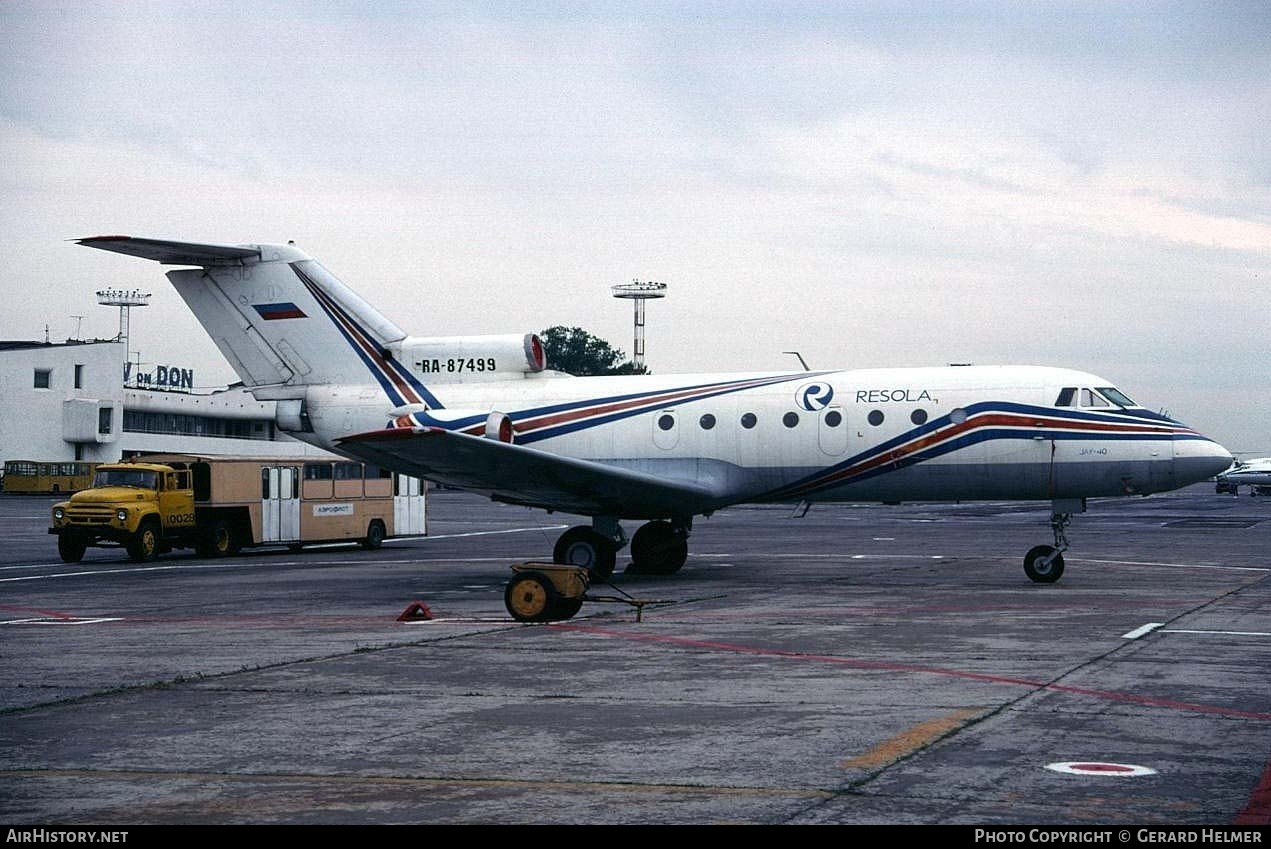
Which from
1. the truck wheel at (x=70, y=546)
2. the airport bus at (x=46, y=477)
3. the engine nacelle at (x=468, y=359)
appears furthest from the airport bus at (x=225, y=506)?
the airport bus at (x=46, y=477)

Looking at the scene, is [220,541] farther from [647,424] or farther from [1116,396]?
[1116,396]

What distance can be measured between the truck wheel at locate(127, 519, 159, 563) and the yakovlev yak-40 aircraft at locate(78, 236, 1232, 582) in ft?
20.9

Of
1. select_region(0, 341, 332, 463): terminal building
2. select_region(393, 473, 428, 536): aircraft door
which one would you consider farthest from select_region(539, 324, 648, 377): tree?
select_region(393, 473, 428, 536): aircraft door

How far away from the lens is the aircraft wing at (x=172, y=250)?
2520 cm

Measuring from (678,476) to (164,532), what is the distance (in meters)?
14.4

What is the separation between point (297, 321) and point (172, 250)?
285 cm

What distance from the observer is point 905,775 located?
856 centimetres

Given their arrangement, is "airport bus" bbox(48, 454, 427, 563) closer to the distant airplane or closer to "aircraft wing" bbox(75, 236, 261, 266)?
"aircraft wing" bbox(75, 236, 261, 266)

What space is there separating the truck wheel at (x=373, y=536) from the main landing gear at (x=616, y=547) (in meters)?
12.9

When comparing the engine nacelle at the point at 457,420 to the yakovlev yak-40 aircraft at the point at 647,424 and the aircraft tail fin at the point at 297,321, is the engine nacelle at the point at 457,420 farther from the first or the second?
the aircraft tail fin at the point at 297,321

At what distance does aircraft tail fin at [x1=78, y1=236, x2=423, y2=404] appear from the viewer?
28391mm

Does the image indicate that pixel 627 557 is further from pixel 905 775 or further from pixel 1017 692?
pixel 905 775
